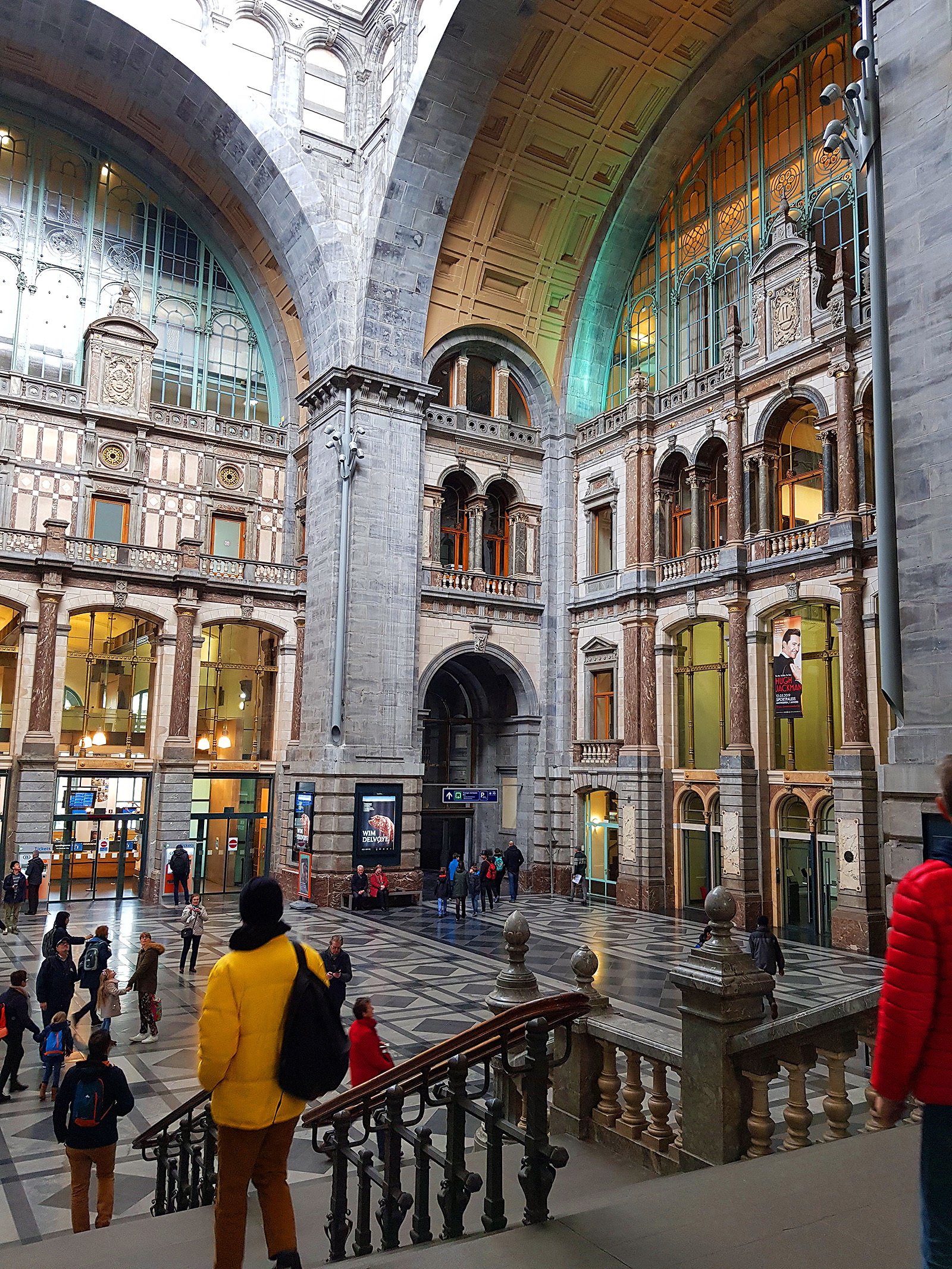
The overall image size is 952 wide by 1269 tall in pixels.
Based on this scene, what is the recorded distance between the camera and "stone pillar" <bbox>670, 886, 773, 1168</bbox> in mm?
5105

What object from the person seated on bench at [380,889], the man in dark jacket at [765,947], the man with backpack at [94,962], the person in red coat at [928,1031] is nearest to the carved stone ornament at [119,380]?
the person seated on bench at [380,889]

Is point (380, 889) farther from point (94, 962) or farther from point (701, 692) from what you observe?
point (94, 962)

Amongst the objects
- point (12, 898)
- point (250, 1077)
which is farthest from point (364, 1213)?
point (12, 898)

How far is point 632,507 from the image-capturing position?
2648cm

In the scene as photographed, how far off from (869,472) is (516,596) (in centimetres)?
1114

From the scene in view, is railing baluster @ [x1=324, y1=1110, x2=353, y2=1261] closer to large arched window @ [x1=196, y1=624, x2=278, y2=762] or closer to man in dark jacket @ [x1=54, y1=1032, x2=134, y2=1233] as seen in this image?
man in dark jacket @ [x1=54, y1=1032, x2=134, y2=1233]

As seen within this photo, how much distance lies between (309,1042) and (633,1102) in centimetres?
296

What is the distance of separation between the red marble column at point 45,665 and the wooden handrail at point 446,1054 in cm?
2087

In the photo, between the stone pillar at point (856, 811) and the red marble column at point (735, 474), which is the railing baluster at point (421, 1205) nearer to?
the stone pillar at point (856, 811)

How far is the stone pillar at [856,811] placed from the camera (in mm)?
18672

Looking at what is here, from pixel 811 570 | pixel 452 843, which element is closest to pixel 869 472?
pixel 811 570

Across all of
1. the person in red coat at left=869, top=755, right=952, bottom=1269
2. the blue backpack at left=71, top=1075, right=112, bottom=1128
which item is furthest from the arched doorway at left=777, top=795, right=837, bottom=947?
the person in red coat at left=869, top=755, right=952, bottom=1269

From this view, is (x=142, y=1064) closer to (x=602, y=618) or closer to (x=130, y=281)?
(x=602, y=618)

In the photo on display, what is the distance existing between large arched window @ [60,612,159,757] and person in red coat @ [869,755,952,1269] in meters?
25.0
